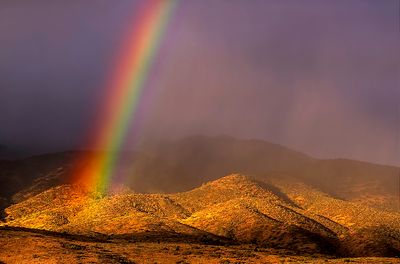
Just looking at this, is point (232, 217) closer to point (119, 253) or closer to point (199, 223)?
point (199, 223)

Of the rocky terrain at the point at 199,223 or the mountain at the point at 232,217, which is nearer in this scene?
the rocky terrain at the point at 199,223

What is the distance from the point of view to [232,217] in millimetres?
111562

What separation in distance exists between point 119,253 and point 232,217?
158 feet

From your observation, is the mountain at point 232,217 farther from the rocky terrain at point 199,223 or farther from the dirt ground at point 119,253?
the dirt ground at point 119,253

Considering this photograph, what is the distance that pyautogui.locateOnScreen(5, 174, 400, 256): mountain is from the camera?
324 feet

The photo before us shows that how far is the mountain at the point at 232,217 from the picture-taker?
9875cm

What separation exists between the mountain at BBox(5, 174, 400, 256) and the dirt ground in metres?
17.7

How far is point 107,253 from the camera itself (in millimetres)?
66500

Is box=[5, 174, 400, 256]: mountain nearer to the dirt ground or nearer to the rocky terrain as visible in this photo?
the rocky terrain

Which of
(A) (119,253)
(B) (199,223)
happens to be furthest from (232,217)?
(A) (119,253)

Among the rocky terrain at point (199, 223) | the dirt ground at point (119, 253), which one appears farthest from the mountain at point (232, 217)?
the dirt ground at point (119, 253)

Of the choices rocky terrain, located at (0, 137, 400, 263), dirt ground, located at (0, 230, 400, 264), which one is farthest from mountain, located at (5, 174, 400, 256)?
dirt ground, located at (0, 230, 400, 264)

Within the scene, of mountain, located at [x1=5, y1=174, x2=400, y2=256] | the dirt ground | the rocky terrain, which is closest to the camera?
the dirt ground

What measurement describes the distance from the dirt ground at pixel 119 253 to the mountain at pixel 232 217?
17696 millimetres
